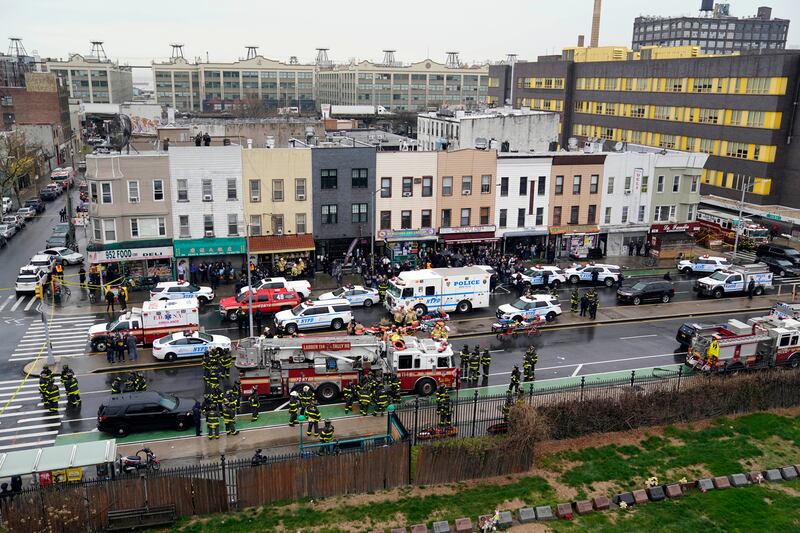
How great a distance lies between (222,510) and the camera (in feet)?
65.8

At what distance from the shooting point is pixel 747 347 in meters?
31.1

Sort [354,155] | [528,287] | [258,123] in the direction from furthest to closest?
[258,123], [354,155], [528,287]

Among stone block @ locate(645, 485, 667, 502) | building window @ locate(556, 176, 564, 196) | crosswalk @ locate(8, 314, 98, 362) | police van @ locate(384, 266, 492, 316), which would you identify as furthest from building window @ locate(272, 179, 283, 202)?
stone block @ locate(645, 485, 667, 502)

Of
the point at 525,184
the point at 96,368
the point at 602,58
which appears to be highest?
the point at 602,58

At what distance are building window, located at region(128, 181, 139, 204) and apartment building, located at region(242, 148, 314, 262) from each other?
6.93 m

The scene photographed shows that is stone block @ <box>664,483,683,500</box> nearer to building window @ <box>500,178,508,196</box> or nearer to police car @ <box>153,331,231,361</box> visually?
police car @ <box>153,331,231,361</box>

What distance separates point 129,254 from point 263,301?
1096 cm

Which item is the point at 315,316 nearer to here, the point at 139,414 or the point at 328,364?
the point at 328,364

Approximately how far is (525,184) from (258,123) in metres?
32.0

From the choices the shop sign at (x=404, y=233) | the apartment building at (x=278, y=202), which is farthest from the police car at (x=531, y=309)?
the apartment building at (x=278, y=202)

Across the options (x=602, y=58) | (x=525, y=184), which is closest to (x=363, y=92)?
(x=602, y=58)

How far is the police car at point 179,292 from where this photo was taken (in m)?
40.4

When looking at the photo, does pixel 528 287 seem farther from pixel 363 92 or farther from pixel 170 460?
pixel 363 92

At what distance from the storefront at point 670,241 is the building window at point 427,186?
1974cm
